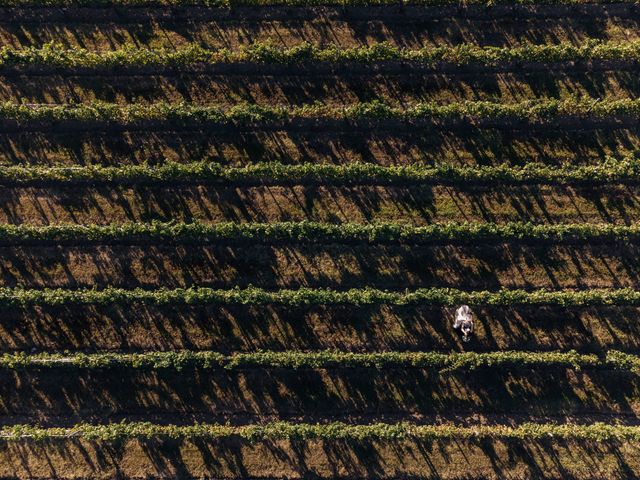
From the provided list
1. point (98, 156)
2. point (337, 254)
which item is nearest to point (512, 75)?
point (337, 254)

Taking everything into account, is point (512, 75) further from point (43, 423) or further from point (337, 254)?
point (43, 423)

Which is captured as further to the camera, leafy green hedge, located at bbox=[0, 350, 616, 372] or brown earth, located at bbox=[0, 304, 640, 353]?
brown earth, located at bbox=[0, 304, 640, 353]

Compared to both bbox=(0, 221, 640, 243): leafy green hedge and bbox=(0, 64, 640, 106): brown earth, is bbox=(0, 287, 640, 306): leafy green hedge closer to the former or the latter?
bbox=(0, 221, 640, 243): leafy green hedge

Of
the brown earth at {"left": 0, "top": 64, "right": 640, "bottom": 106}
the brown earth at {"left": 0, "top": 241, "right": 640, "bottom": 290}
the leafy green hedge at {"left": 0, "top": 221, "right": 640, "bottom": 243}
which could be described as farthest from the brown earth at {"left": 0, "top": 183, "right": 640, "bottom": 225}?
the brown earth at {"left": 0, "top": 64, "right": 640, "bottom": 106}

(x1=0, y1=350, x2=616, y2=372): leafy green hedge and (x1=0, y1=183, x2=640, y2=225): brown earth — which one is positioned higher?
(x1=0, y1=183, x2=640, y2=225): brown earth

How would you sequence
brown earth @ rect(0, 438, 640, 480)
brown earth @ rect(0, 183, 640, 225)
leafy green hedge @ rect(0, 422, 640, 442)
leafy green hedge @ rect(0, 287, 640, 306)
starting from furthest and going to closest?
1. brown earth @ rect(0, 183, 640, 225)
2. leafy green hedge @ rect(0, 287, 640, 306)
3. brown earth @ rect(0, 438, 640, 480)
4. leafy green hedge @ rect(0, 422, 640, 442)

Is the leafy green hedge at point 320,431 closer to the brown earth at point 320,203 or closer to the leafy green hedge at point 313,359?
the leafy green hedge at point 313,359
